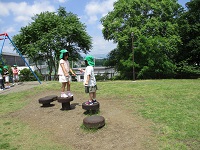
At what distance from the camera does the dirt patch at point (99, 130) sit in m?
3.80

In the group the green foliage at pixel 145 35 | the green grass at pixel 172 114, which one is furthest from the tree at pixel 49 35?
the green grass at pixel 172 114

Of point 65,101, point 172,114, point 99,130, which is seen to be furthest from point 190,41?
point 99,130

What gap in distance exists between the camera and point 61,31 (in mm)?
19031

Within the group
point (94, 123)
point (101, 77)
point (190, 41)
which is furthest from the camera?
point (101, 77)

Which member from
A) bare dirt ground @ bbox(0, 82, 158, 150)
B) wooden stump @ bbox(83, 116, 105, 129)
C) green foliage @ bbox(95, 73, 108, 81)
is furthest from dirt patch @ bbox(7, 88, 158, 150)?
green foliage @ bbox(95, 73, 108, 81)

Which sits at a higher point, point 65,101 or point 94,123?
point 65,101

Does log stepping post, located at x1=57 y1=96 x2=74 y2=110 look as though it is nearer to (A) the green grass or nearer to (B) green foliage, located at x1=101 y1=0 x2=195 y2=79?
Result: (A) the green grass

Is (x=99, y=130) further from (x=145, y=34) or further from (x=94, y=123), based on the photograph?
(x=145, y=34)

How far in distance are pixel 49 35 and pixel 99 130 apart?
15823mm

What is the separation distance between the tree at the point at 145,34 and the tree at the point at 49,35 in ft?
10.6

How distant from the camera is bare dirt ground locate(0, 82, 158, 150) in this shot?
3.80m

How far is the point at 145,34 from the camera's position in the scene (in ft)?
64.2

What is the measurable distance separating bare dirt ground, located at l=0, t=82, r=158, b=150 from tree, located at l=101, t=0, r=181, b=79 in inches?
513

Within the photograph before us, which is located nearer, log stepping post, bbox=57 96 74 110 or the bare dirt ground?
the bare dirt ground
